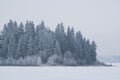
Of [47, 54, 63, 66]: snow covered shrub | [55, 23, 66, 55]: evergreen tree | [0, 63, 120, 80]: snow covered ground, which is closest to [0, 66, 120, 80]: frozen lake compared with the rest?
[0, 63, 120, 80]: snow covered ground

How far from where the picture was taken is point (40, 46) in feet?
344

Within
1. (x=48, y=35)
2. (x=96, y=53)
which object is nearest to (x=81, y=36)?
(x=96, y=53)

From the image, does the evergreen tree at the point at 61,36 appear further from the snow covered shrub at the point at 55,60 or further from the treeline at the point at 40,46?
the snow covered shrub at the point at 55,60

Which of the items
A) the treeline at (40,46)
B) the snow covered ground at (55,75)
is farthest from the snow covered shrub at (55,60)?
the snow covered ground at (55,75)

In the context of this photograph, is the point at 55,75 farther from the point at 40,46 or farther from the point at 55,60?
the point at 40,46

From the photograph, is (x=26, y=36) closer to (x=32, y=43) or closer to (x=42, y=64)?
(x=32, y=43)

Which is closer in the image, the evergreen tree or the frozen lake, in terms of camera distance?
the frozen lake

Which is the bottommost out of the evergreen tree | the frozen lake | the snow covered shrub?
the frozen lake

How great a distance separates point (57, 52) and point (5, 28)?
25.5m

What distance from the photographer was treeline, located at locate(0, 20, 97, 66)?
101000mm

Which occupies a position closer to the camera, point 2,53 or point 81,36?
point 2,53

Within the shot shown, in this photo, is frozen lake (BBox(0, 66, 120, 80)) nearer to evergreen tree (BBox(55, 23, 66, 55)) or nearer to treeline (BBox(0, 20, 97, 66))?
treeline (BBox(0, 20, 97, 66))

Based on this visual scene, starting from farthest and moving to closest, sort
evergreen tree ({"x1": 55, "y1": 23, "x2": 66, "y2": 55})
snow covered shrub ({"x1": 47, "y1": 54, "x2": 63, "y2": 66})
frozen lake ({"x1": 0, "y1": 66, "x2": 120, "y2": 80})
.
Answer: evergreen tree ({"x1": 55, "y1": 23, "x2": 66, "y2": 55})
snow covered shrub ({"x1": 47, "y1": 54, "x2": 63, "y2": 66})
frozen lake ({"x1": 0, "y1": 66, "x2": 120, "y2": 80})

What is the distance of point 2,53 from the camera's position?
354ft
